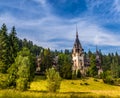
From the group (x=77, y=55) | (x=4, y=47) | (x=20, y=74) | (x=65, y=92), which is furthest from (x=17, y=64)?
(x=77, y=55)

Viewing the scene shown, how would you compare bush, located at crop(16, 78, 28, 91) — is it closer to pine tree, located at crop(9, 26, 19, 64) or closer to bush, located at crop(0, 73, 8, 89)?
bush, located at crop(0, 73, 8, 89)

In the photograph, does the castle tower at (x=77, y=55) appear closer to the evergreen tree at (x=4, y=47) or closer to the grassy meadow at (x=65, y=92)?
the grassy meadow at (x=65, y=92)

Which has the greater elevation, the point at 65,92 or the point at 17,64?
the point at 17,64

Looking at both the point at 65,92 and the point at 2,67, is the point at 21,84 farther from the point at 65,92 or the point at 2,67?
the point at 2,67

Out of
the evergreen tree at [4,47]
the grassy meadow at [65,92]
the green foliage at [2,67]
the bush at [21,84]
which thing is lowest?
the grassy meadow at [65,92]

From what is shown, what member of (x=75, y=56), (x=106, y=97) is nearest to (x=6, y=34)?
(x=106, y=97)

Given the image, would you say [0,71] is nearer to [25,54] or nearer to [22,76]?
[25,54]

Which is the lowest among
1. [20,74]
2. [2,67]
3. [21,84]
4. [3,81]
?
[21,84]

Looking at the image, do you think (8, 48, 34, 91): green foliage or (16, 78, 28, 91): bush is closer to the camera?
(16, 78, 28, 91): bush

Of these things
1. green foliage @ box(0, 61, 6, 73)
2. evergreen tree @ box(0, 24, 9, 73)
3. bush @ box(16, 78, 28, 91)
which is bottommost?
bush @ box(16, 78, 28, 91)

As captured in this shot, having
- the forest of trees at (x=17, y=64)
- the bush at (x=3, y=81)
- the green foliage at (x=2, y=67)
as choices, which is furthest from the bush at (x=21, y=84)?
the green foliage at (x=2, y=67)

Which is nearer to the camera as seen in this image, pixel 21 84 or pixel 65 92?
pixel 21 84

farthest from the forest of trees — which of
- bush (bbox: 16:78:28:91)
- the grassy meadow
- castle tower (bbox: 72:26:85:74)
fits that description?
castle tower (bbox: 72:26:85:74)

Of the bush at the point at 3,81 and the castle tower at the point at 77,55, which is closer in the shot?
the bush at the point at 3,81
